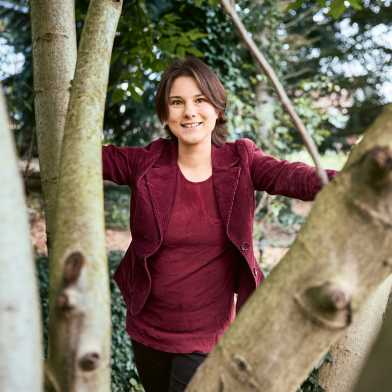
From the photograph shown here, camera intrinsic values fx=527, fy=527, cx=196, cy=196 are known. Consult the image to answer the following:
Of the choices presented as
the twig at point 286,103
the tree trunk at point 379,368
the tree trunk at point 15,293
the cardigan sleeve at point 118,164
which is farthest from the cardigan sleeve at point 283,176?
the tree trunk at point 15,293

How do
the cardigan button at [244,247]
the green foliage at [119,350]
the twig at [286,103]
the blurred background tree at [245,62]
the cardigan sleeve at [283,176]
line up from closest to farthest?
the twig at [286,103], the cardigan sleeve at [283,176], the cardigan button at [244,247], the blurred background tree at [245,62], the green foliage at [119,350]

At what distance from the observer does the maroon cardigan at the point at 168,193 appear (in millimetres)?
1992

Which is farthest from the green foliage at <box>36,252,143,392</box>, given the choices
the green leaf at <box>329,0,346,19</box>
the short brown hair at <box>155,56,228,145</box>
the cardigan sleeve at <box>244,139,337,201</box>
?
the green leaf at <box>329,0,346,19</box>

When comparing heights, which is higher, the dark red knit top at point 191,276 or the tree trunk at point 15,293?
the tree trunk at point 15,293

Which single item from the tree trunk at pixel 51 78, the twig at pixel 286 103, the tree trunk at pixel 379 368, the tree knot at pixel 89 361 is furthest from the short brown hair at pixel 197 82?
the tree trunk at pixel 379 368

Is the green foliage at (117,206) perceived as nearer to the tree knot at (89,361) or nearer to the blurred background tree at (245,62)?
the blurred background tree at (245,62)

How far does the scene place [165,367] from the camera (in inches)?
84.4

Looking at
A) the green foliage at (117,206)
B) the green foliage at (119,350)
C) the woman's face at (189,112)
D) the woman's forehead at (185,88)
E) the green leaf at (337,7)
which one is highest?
the green leaf at (337,7)

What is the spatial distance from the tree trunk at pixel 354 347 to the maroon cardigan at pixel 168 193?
1.64ft

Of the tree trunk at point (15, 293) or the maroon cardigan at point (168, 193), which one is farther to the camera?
the maroon cardigan at point (168, 193)

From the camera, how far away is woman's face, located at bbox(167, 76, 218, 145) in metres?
2.09

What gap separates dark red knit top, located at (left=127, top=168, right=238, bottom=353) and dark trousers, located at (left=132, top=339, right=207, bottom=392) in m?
0.04

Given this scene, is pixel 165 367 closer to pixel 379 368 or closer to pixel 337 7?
pixel 379 368

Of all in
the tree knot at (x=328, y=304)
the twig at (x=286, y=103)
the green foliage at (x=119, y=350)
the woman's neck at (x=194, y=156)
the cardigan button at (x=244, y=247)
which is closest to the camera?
the tree knot at (x=328, y=304)
